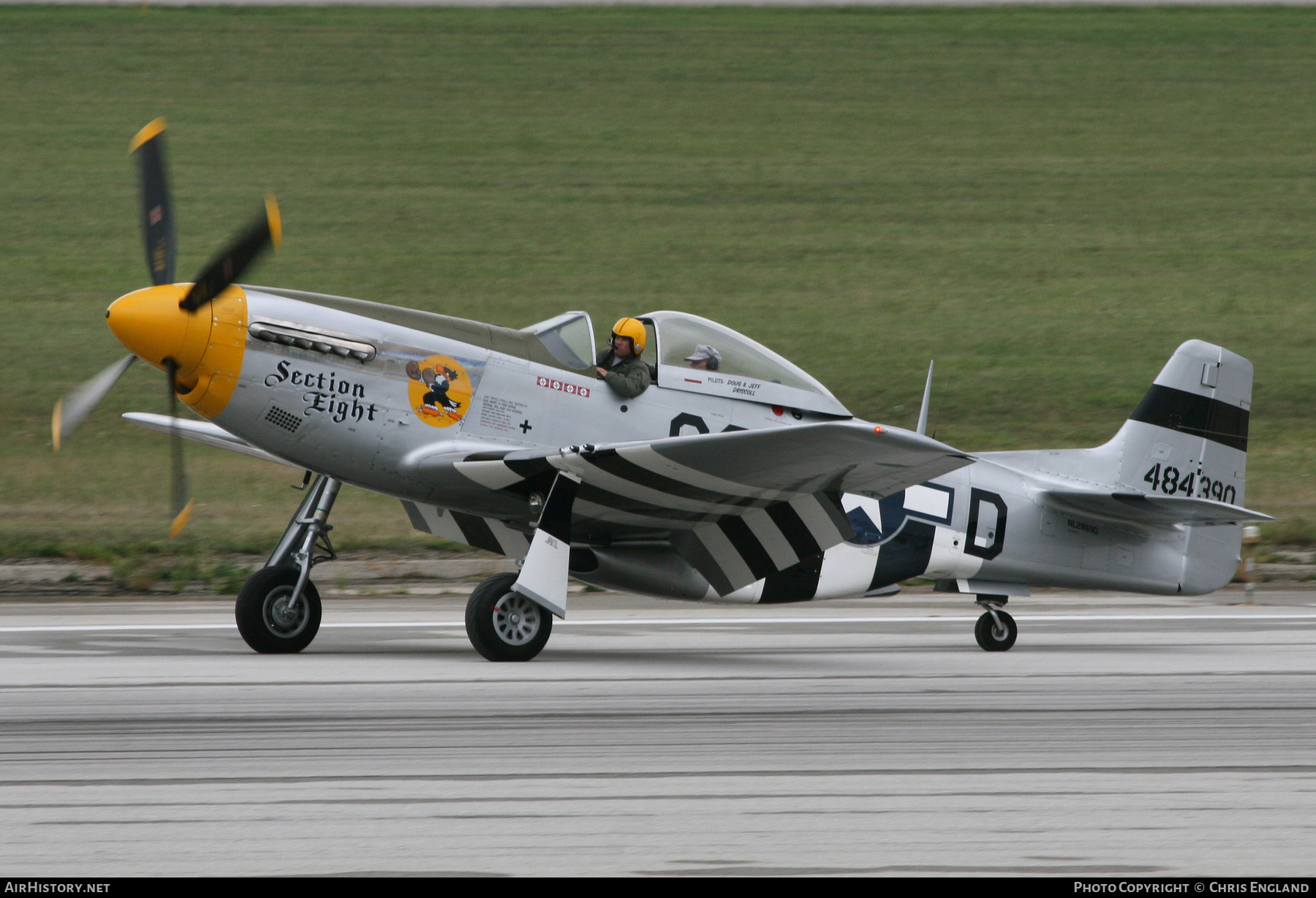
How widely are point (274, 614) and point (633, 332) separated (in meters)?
3.05

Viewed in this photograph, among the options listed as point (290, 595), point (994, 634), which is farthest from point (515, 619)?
point (994, 634)

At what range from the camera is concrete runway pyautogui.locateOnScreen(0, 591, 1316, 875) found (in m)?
4.86

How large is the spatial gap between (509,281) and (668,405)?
45.9 ft

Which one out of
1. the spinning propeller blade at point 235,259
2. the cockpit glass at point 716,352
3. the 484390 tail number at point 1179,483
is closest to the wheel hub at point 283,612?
the spinning propeller blade at point 235,259

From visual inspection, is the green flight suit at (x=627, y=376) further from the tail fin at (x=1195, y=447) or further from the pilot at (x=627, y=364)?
the tail fin at (x=1195, y=447)

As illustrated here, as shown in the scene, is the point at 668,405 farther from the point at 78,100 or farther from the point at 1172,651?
the point at 78,100

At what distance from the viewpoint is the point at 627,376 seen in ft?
31.1

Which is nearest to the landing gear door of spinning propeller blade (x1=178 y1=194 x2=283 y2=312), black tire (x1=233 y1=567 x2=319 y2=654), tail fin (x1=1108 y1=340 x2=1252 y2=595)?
spinning propeller blade (x1=178 y1=194 x2=283 y2=312)

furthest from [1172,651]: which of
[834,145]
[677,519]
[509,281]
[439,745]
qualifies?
[834,145]

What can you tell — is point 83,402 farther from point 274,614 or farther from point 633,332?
point 633,332

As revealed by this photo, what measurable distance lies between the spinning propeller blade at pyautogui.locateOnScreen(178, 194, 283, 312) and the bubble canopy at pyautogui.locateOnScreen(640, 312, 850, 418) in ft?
8.49

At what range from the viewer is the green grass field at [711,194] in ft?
66.3

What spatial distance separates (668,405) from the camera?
31.5 feet

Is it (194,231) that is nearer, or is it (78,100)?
(194,231)
